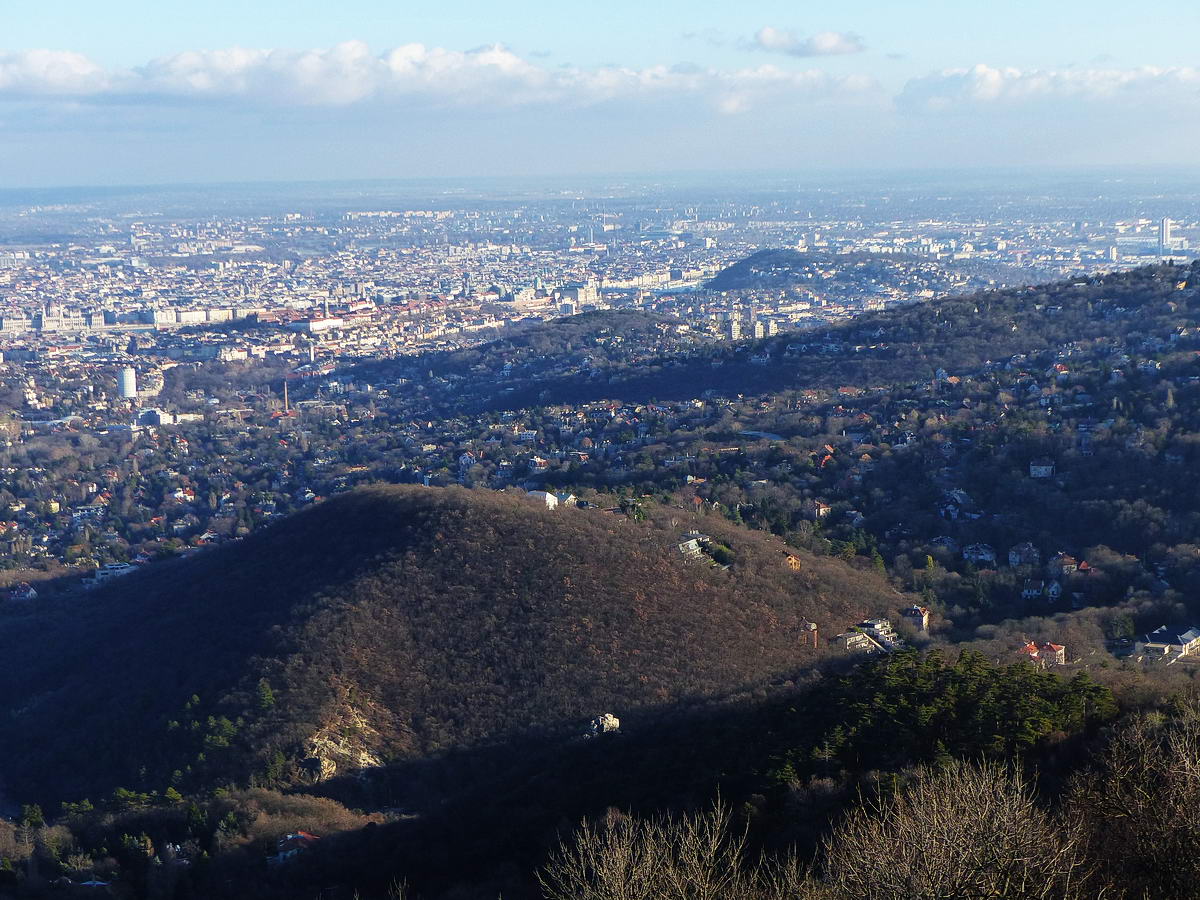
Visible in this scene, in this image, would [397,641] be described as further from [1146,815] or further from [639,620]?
[1146,815]

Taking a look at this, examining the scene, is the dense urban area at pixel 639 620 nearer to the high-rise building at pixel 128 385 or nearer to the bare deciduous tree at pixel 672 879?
the bare deciduous tree at pixel 672 879

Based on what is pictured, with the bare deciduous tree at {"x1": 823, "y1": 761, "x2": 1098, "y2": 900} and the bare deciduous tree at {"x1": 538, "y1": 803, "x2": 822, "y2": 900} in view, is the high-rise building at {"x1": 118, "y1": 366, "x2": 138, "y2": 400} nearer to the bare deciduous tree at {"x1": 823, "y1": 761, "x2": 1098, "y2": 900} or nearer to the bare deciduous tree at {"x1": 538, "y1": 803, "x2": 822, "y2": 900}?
the bare deciduous tree at {"x1": 538, "y1": 803, "x2": 822, "y2": 900}

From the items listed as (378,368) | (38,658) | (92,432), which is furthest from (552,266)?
(38,658)

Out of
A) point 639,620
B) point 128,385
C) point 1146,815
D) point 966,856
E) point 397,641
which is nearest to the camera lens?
point 966,856

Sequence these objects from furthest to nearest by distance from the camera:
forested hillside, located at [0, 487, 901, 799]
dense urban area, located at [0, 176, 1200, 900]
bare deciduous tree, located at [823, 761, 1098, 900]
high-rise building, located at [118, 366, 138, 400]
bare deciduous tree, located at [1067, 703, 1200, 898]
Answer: high-rise building, located at [118, 366, 138, 400] < forested hillside, located at [0, 487, 901, 799] < dense urban area, located at [0, 176, 1200, 900] < bare deciduous tree, located at [1067, 703, 1200, 898] < bare deciduous tree, located at [823, 761, 1098, 900]

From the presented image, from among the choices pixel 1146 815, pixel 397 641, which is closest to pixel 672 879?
pixel 1146 815

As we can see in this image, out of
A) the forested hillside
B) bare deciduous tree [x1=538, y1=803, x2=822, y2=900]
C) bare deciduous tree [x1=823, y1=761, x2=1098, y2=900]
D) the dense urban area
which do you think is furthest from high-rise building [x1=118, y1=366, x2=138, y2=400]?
bare deciduous tree [x1=823, y1=761, x2=1098, y2=900]

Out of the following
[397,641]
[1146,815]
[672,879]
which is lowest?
[397,641]

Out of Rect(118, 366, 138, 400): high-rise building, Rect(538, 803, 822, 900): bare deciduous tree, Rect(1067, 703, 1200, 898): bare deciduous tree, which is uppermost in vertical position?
Rect(1067, 703, 1200, 898): bare deciduous tree

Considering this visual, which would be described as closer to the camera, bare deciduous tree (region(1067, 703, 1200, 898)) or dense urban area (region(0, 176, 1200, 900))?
bare deciduous tree (region(1067, 703, 1200, 898))
